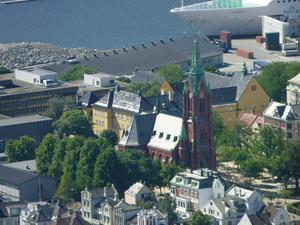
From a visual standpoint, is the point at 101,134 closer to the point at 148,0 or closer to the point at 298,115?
the point at 298,115

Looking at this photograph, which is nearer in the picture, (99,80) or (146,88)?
(146,88)

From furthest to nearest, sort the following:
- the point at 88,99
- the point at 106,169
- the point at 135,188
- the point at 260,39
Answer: the point at 260,39 → the point at 88,99 → the point at 106,169 → the point at 135,188

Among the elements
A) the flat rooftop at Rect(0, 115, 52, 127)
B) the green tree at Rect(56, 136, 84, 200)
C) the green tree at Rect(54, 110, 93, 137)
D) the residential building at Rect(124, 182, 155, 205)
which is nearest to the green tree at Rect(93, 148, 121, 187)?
the green tree at Rect(56, 136, 84, 200)

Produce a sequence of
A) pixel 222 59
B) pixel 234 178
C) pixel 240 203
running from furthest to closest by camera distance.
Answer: pixel 222 59 → pixel 234 178 → pixel 240 203

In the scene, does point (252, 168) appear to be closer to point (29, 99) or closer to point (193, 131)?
point (193, 131)

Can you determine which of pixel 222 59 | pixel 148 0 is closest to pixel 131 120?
pixel 222 59

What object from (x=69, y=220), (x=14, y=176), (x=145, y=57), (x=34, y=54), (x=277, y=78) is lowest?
(x=34, y=54)

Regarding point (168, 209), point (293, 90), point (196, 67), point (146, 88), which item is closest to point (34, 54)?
point (146, 88)

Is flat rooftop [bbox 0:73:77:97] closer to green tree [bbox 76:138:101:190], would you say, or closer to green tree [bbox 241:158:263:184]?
green tree [bbox 76:138:101:190]
